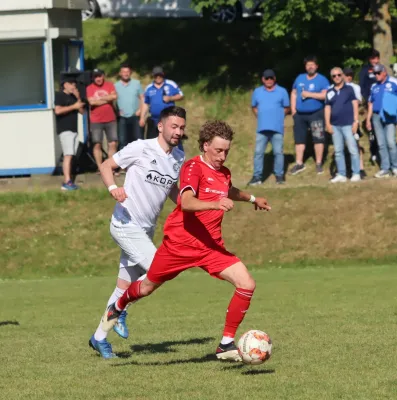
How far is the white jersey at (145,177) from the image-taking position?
9.73m

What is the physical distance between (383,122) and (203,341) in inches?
429

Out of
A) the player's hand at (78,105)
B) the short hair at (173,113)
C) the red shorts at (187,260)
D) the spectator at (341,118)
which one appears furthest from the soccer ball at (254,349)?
the player's hand at (78,105)

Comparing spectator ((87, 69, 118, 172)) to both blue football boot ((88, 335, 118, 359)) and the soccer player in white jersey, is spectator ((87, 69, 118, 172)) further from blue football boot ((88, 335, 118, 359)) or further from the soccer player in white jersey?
blue football boot ((88, 335, 118, 359))

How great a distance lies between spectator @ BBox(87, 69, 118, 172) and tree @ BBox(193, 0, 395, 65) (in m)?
4.16

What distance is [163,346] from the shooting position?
10281mm

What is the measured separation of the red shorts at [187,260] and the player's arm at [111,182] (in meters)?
0.58

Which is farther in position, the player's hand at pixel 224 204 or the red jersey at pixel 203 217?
the red jersey at pixel 203 217

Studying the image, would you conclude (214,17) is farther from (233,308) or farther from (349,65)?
(233,308)

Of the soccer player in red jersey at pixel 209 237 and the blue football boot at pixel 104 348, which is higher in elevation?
the soccer player in red jersey at pixel 209 237

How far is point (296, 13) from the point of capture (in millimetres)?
24281

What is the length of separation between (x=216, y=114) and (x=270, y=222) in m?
8.05

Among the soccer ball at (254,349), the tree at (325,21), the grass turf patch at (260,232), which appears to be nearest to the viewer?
the soccer ball at (254,349)

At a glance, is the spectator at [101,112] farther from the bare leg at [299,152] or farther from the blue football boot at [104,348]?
the blue football boot at [104,348]

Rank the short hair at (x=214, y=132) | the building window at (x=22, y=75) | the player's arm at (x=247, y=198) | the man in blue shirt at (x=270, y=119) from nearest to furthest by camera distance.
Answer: the short hair at (x=214, y=132) < the player's arm at (x=247, y=198) < the man in blue shirt at (x=270, y=119) < the building window at (x=22, y=75)
